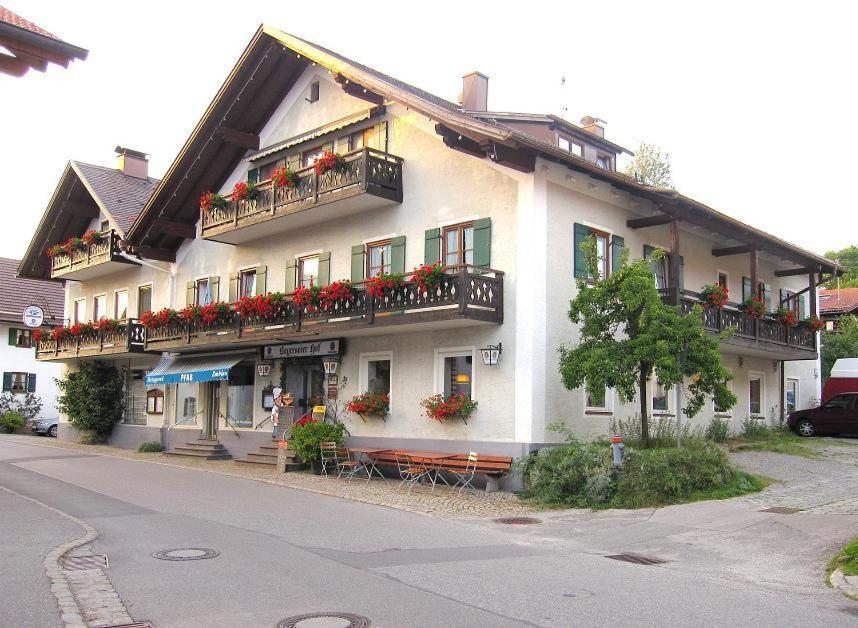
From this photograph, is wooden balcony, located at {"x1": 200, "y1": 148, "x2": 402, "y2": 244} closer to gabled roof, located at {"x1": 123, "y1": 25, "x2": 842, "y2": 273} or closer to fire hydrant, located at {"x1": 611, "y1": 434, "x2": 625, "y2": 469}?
gabled roof, located at {"x1": 123, "y1": 25, "x2": 842, "y2": 273}

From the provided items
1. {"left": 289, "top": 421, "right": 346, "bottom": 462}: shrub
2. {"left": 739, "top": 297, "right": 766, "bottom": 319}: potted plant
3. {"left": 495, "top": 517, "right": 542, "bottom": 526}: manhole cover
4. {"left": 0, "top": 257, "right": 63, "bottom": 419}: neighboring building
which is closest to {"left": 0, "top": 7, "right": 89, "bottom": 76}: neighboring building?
{"left": 495, "top": 517, "right": 542, "bottom": 526}: manhole cover

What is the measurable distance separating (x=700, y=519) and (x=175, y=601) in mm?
8760

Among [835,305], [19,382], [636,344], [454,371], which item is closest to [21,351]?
[19,382]

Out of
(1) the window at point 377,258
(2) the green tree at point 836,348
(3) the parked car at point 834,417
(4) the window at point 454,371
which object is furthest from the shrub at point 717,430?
(2) the green tree at point 836,348

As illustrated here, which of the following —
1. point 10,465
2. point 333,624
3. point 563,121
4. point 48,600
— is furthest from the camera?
point 563,121

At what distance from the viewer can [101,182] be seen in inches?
1235

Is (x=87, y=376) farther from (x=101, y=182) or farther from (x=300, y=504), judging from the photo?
(x=300, y=504)

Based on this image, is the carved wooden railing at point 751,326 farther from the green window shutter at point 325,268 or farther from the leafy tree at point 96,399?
the leafy tree at point 96,399

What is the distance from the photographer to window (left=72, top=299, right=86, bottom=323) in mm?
34312

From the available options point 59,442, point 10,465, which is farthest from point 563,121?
point 59,442

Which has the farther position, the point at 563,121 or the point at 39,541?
the point at 563,121

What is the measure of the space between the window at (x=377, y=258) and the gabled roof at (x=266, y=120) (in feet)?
11.6

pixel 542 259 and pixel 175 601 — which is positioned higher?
pixel 542 259

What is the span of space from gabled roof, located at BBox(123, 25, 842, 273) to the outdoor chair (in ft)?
21.9
